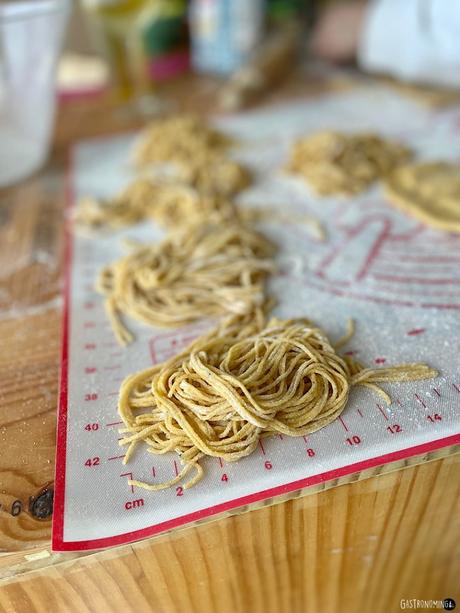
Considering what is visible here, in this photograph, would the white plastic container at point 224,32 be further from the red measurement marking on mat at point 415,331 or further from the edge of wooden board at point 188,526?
the edge of wooden board at point 188,526

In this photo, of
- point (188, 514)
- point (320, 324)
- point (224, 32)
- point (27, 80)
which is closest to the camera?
point (188, 514)

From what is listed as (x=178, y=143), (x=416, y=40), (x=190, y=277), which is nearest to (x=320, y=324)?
(x=190, y=277)

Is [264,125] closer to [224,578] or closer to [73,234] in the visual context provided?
[73,234]

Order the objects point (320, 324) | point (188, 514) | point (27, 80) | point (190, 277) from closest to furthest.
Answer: point (188, 514) < point (320, 324) < point (190, 277) < point (27, 80)

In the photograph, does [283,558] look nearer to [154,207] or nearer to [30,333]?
[30,333]

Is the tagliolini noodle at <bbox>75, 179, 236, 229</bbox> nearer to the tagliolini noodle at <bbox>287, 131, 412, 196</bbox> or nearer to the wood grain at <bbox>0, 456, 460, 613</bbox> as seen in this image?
the tagliolini noodle at <bbox>287, 131, 412, 196</bbox>

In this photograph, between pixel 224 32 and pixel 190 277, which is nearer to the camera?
pixel 190 277

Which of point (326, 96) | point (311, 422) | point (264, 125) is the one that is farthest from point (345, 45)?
point (311, 422)
